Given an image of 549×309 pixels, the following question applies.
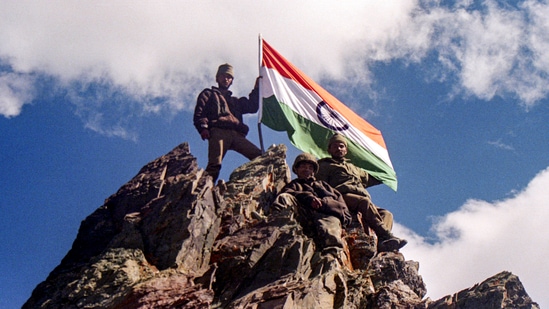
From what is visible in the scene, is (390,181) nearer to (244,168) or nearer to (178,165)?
(244,168)

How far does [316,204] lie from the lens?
1418cm

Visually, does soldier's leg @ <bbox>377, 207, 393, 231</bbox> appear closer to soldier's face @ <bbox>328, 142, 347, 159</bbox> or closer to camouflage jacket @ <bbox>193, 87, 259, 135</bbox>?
soldier's face @ <bbox>328, 142, 347, 159</bbox>

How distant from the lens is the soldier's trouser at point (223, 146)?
1781 centimetres

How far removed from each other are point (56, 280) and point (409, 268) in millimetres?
6554

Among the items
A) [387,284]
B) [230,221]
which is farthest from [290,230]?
[387,284]

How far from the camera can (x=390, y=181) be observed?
63.2 feet

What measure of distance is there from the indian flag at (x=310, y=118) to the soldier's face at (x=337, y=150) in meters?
1.05

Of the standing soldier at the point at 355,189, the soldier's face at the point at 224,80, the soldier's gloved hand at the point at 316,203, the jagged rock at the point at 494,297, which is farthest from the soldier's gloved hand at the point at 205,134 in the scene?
the jagged rock at the point at 494,297

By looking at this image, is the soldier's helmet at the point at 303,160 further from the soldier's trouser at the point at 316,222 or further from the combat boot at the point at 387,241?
the combat boot at the point at 387,241

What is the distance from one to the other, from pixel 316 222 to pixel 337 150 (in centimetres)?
382

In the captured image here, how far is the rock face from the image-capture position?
10559mm

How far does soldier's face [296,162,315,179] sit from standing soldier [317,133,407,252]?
2.96 feet

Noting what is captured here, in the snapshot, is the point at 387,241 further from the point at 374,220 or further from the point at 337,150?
the point at 337,150

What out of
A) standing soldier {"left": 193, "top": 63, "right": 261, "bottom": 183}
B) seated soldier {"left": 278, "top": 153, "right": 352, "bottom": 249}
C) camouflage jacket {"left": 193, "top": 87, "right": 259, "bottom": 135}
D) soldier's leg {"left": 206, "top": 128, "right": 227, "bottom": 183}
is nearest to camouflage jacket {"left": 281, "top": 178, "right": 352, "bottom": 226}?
seated soldier {"left": 278, "top": 153, "right": 352, "bottom": 249}
